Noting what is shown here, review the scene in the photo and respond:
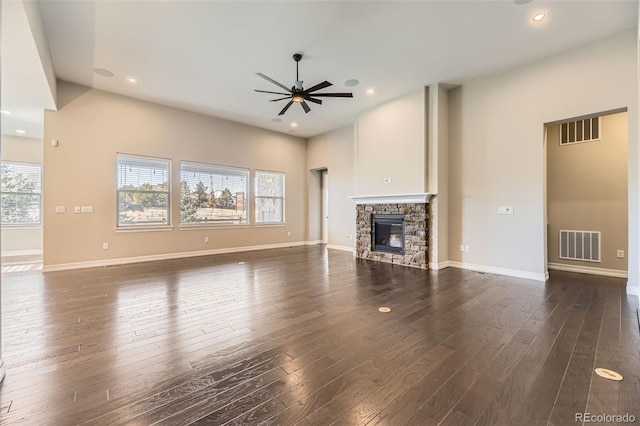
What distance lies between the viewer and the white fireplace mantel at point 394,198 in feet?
16.6

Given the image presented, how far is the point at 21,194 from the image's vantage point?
684 cm

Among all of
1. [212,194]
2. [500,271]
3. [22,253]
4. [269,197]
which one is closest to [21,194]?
[22,253]

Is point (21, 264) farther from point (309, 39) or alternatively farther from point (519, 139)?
point (519, 139)

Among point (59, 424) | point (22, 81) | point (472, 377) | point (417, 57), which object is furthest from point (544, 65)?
point (22, 81)

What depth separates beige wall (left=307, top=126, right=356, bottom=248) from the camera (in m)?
7.49

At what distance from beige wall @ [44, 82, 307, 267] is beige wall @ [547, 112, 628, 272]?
6.74 meters

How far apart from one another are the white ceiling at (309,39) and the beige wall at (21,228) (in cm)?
370

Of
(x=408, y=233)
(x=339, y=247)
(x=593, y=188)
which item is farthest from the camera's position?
(x=339, y=247)

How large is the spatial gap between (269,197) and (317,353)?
6.33 meters

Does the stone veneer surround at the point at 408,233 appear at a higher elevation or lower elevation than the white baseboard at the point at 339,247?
higher

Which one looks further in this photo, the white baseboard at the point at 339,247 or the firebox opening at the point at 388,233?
the white baseboard at the point at 339,247

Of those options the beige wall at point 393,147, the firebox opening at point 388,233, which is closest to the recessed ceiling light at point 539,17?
the beige wall at point 393,147

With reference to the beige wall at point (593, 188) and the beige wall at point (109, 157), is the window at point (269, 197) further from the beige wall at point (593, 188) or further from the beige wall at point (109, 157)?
the beige wall at point (593, 188)

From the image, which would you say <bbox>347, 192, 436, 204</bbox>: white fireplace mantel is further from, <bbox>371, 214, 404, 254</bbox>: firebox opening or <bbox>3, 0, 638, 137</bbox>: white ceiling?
<bbox>3, 0, 638, 137</bbox>: white ceiling
